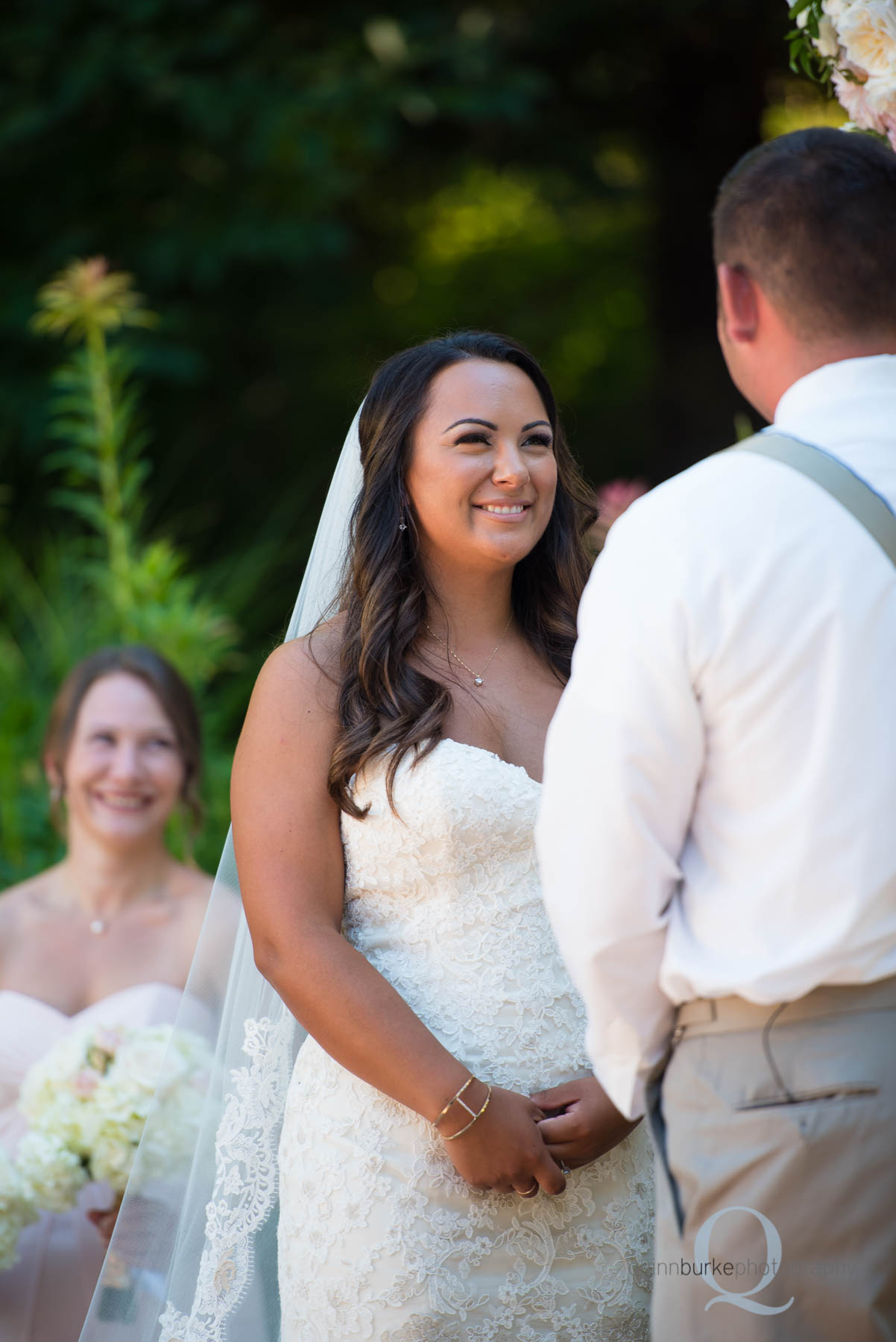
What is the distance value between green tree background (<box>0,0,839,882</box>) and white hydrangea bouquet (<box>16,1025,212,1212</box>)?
2.10 m

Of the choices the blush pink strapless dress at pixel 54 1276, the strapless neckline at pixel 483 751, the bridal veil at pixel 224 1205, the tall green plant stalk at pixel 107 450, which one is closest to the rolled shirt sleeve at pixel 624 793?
the strapless neckline at pixel 483 751

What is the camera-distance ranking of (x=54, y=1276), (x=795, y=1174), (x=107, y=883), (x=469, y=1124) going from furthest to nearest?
(x=107, y=883) < (x=54, y=1276) < (x=469, y=1124) < (x=795, y=1174)

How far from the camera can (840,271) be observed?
1944 millimetres

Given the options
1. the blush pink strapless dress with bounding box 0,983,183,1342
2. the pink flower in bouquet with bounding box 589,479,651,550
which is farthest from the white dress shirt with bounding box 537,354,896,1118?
the blush pink strapless dress with bounding box 0,983,183,1342

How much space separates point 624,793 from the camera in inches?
73.4

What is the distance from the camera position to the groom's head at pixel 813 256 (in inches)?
76.5

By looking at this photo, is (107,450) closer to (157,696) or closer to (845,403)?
(157,696)

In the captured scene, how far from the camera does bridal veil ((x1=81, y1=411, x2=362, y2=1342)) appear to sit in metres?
2.67

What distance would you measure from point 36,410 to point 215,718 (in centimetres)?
259

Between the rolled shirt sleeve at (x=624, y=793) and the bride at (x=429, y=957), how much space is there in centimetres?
55

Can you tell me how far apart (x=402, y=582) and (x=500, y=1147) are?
3.74 ft

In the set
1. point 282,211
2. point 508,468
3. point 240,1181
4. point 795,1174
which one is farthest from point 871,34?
point 282,211

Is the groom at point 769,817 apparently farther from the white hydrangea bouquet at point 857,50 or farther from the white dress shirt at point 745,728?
the white hydrangea bouquet at point 857,50

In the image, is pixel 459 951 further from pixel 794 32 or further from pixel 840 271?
pixel 794 32
